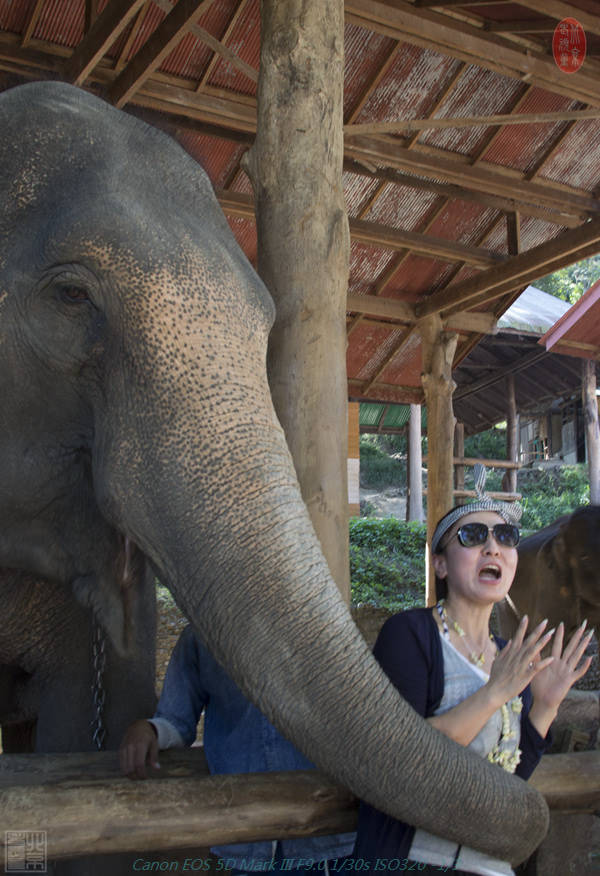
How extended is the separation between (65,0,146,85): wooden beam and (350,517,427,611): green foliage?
798 centimetres

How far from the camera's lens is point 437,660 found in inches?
74.2

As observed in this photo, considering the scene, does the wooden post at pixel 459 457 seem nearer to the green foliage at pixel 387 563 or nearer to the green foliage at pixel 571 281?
the green foliage at pixel 387 563

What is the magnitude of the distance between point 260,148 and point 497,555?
137 centimetres

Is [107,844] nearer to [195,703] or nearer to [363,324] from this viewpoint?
[195,703]

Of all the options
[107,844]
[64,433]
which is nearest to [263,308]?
[64,433]

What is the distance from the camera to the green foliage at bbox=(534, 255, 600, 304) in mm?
32328

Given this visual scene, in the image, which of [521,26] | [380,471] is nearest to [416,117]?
[521,26]

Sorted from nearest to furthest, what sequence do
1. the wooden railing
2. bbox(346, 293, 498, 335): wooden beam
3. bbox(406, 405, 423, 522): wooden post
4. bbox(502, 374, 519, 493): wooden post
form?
the wooden railing
bbox(346, 293, 498, 335): wooden beam
bbox(406, 405, 423, 522): wooden post
bbox(502, 374, 519, 493): wooden post

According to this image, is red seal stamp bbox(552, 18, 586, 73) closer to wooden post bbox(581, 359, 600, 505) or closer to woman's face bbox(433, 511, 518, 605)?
woman's face bbox(433, 511, 518, 605)

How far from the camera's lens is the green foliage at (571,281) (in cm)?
3233

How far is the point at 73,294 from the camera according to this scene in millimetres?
1881

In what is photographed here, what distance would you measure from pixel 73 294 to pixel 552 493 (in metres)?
19.4

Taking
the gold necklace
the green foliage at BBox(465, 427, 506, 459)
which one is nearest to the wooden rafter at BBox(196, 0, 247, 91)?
the gold necklace

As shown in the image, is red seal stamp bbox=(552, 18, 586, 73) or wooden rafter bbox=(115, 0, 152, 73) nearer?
wooden rafter bbox=(115, 0, 152, 73)
